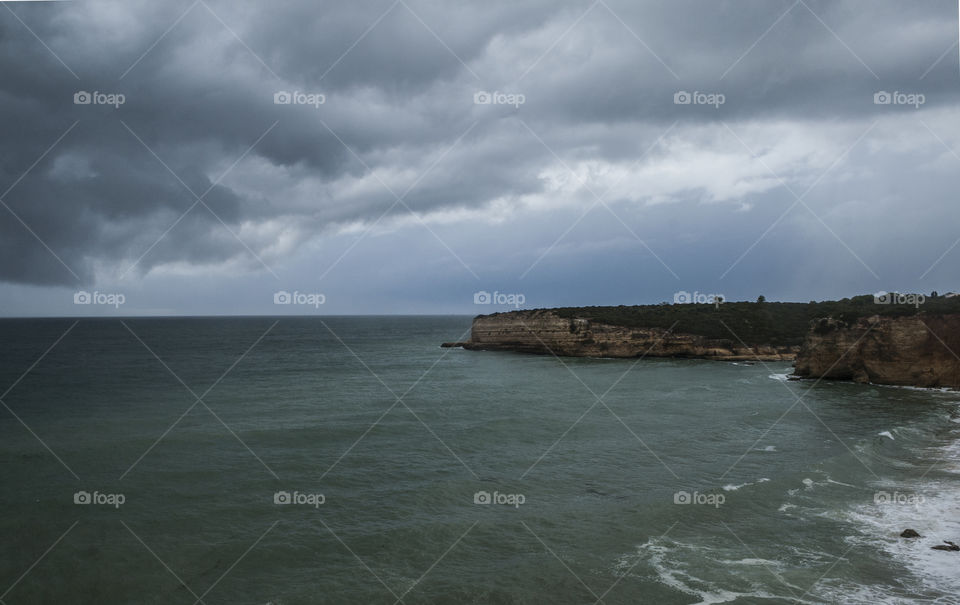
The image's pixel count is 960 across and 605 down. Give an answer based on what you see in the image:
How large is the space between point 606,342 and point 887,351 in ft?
102

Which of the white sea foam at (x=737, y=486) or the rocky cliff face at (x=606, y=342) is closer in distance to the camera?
the white sea foam at (x=737, y=486)

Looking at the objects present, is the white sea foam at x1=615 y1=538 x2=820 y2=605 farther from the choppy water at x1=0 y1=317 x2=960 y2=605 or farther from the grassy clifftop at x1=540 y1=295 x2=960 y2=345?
the grassy clifftop at x1=540 y1=295 x2=960 y2=345

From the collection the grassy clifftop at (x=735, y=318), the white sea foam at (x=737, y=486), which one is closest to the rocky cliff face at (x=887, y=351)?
the grassy clifftop at (x=735, y=318)

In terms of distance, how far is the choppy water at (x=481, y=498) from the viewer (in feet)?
35.8

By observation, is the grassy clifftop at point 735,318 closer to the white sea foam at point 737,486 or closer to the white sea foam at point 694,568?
the white sea foam at point 737,486

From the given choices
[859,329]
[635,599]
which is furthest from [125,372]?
[859,329]

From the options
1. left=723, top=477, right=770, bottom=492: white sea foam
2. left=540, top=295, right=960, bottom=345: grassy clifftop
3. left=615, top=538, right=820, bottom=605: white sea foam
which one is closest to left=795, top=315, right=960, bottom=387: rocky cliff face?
left=540, top=295, right=960, bottom=345: grassy clifftop

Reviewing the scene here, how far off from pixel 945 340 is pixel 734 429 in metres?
22.8

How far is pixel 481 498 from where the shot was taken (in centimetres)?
1591

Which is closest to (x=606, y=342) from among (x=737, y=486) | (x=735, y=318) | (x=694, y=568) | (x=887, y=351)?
(x=735, y=318)

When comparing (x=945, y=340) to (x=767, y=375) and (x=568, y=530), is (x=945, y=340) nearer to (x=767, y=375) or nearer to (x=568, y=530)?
(x=767, y=375)

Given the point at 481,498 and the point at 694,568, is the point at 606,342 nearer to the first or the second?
the point at 481,498

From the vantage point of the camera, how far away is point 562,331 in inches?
2773

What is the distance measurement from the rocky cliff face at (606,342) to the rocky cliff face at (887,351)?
19290mm
